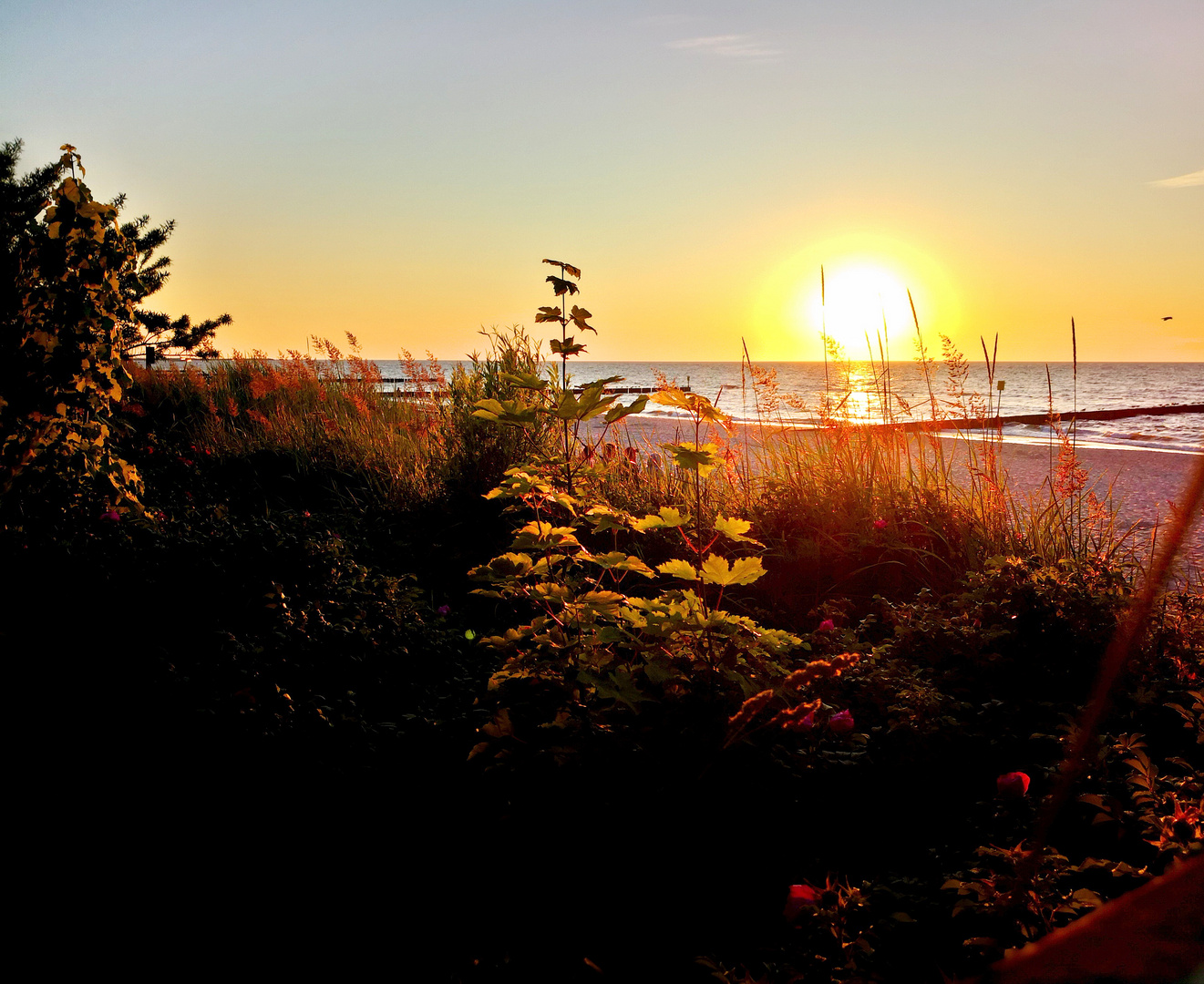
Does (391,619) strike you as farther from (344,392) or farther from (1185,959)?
(344,392)

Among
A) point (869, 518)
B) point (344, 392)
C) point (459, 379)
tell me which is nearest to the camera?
point (869, 518)

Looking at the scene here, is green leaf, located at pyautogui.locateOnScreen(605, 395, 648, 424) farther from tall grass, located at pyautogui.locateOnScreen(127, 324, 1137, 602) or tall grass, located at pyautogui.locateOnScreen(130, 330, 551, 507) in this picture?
tall grass, located at pyautogui.locateOnScreen(130, 330, 551, 507)

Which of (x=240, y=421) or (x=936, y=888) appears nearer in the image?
(x=936, y=888)

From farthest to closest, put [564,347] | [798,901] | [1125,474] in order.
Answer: [1125,474], [564,347], [798,901]

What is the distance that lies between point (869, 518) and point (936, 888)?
2614mm

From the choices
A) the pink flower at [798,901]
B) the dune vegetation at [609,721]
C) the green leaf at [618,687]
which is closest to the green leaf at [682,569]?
the dune vegetation at [609,721]

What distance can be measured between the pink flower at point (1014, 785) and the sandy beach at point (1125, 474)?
2301 mm

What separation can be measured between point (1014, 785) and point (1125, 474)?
6.22 metres

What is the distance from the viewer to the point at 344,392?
28.0 feet

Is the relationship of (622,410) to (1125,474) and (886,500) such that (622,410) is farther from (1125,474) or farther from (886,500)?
(1125,474)

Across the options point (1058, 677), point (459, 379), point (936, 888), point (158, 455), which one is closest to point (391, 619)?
point (936, 888)

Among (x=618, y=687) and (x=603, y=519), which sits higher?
(x=603, y=519)

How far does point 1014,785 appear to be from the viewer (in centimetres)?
176

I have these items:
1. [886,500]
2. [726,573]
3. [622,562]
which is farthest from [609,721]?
[886,500]
